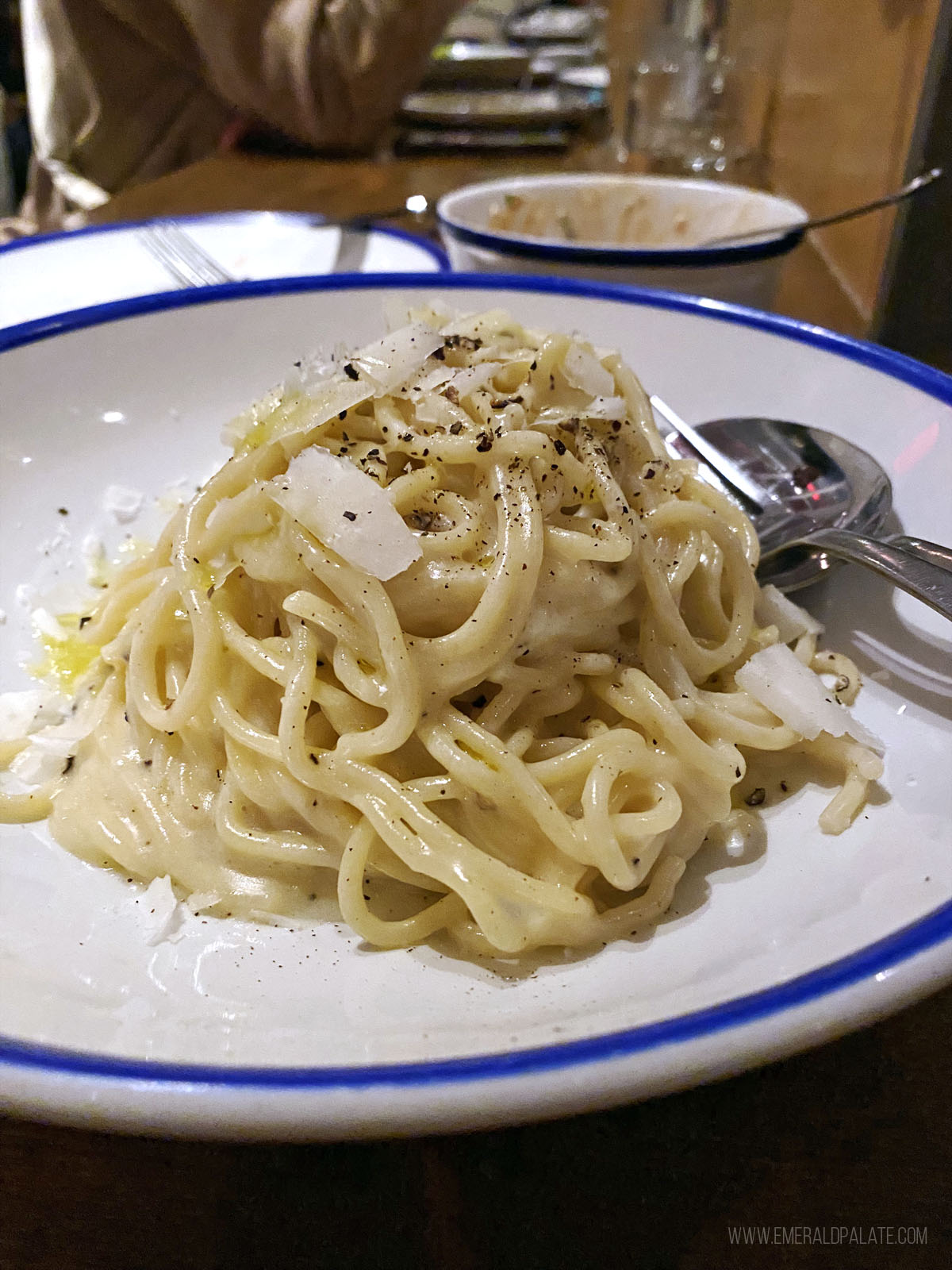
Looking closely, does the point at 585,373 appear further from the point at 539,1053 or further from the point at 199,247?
the point at 199,247

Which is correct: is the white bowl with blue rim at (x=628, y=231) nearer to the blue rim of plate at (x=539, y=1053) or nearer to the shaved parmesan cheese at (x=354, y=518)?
the shaved parmesan cheese at (x=354, y=518)

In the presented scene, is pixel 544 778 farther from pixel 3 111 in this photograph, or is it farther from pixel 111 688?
pixel 3 111

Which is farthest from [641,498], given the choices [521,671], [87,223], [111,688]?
[87,223]

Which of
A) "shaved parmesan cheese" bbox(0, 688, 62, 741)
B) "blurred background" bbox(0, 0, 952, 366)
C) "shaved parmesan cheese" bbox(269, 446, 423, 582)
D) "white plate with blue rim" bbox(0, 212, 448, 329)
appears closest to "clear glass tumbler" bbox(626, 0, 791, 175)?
"blurred background" bbox(0, 0, 952, 366)

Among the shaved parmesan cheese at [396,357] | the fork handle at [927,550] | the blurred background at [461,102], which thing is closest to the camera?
the fork handle at [927,550]

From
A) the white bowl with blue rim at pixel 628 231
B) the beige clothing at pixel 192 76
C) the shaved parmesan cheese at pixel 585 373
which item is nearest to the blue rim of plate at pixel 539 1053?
the shaved parmesan cheese at pixel 585 373

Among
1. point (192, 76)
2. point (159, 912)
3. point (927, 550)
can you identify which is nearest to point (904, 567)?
point (927, 550)
